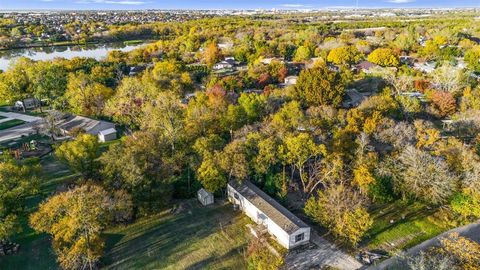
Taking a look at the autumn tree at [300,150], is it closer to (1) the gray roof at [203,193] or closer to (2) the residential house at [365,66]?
(1) the gray roof at [203,193]

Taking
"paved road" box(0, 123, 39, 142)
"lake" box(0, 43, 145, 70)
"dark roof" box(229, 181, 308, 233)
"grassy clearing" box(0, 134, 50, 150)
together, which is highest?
"lake" box(0, 43, 145, 70)

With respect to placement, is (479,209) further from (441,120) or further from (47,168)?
(47,168)

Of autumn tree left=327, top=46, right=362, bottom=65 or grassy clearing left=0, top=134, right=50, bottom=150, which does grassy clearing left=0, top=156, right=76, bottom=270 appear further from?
autumn tree left=327, top=46, right=362, bottom=65

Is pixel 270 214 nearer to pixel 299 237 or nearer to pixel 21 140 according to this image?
pixel 299 237

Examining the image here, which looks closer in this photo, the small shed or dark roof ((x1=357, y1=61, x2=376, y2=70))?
the small shed

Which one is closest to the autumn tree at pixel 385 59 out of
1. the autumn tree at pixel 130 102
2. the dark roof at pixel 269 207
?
the autumn tree at pixel 130 102

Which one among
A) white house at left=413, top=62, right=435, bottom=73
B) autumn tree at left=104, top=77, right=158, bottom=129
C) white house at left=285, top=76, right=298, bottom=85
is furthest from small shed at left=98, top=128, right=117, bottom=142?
white house at left=413, top=62, right=435, bottom=73

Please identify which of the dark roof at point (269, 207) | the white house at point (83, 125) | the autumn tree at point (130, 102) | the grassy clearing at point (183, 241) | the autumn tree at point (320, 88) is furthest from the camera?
the autumn tree at point (320, 88)
